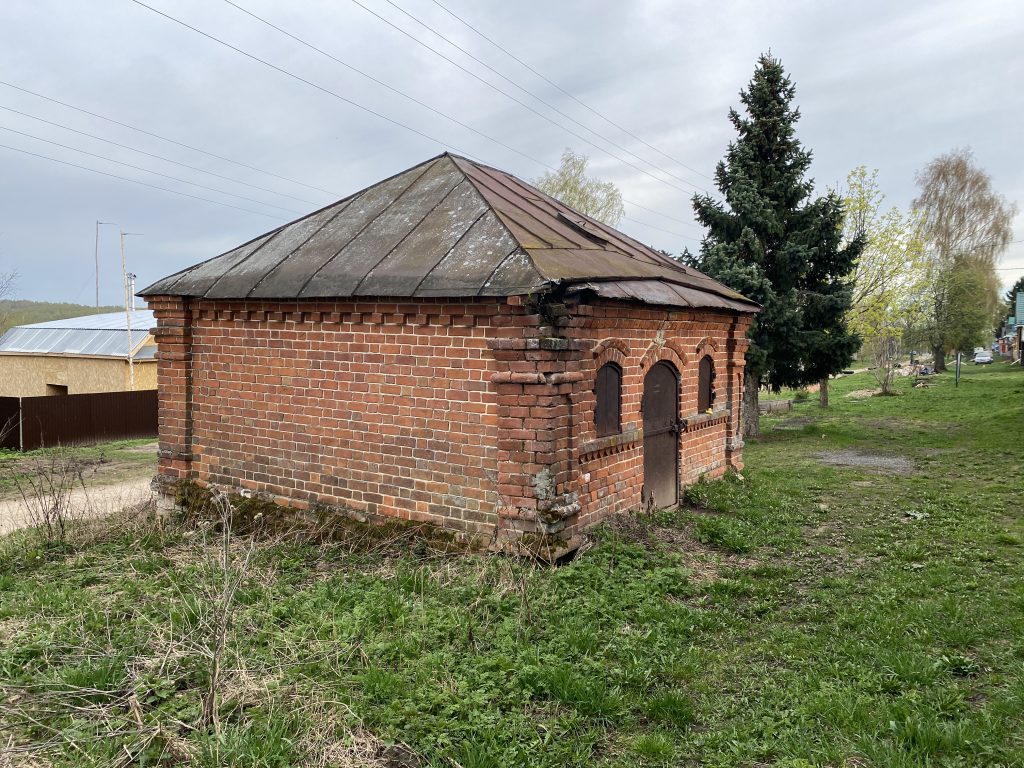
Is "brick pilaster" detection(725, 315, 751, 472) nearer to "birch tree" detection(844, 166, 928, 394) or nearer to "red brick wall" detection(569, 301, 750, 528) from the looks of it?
"red brick wall" detection(569, 301, 750, 528)

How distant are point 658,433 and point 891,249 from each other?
68.4 ft

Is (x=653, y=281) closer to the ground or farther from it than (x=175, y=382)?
farther from it

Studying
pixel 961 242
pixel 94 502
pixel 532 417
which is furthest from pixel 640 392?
pixel 961 242

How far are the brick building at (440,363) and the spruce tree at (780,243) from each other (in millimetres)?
6940

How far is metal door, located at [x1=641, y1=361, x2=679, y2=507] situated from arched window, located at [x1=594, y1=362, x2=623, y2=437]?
659 millimetres

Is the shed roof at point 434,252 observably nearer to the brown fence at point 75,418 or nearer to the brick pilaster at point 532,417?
the brick pilaster at point 532,417

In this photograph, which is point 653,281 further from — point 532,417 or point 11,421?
point 11,421

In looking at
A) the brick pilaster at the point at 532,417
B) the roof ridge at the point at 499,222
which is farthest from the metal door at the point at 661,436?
the roof ridge at the point at 499,222

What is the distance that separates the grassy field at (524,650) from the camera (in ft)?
11.4

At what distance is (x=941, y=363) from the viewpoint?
42438 mm

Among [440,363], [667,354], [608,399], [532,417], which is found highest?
[667,354]

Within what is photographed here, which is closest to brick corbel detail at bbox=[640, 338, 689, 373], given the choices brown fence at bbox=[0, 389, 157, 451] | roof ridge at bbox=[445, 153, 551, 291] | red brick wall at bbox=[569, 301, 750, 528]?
red brick wall at bbox=[569, 301, 750, 528]

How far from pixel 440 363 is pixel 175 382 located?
3824 mm

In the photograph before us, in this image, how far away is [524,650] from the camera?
4.30 meters
